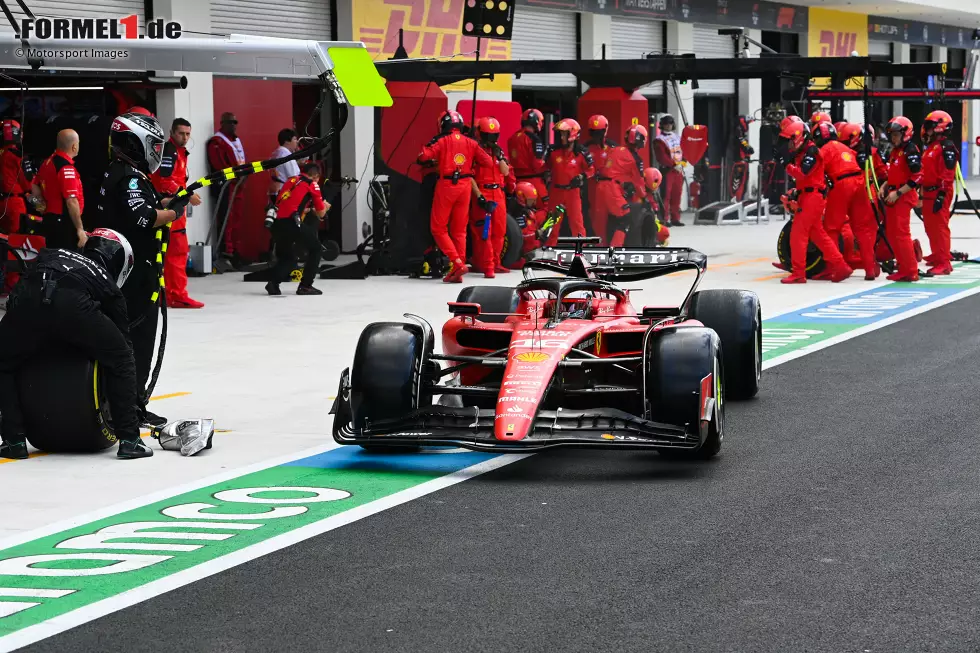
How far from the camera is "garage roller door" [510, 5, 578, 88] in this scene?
1133 inches

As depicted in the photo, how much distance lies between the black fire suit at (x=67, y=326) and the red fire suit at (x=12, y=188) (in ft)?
28.3

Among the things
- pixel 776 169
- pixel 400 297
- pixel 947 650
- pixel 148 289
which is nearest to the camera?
pixel 947 650

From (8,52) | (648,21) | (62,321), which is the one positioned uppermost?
(648,21)

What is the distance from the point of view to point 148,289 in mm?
9219

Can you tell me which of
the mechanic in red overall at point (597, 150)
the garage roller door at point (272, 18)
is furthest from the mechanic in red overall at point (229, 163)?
the mechanic in red overall at point (597, 150)

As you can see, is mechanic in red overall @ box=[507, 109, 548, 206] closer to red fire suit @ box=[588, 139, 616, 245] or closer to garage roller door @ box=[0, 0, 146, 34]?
red fire suit @ box=[588, 139, 616, 245]

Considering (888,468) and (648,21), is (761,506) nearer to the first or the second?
(888,468)

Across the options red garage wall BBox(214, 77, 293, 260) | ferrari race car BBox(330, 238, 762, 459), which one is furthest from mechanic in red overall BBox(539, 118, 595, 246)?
ferrari race car BBox(330, 238, 762, 459)

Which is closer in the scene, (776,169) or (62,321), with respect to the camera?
(62,321)

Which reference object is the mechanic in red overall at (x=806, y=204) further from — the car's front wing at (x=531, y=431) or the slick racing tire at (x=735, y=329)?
the car's front wing at (x=531, y=431)

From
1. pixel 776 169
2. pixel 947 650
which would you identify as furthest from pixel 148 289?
pixel 776 169

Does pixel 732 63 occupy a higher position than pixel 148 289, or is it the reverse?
pixel 732 63

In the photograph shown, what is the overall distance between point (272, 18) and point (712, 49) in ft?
50.1

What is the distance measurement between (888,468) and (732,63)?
11.1 m
